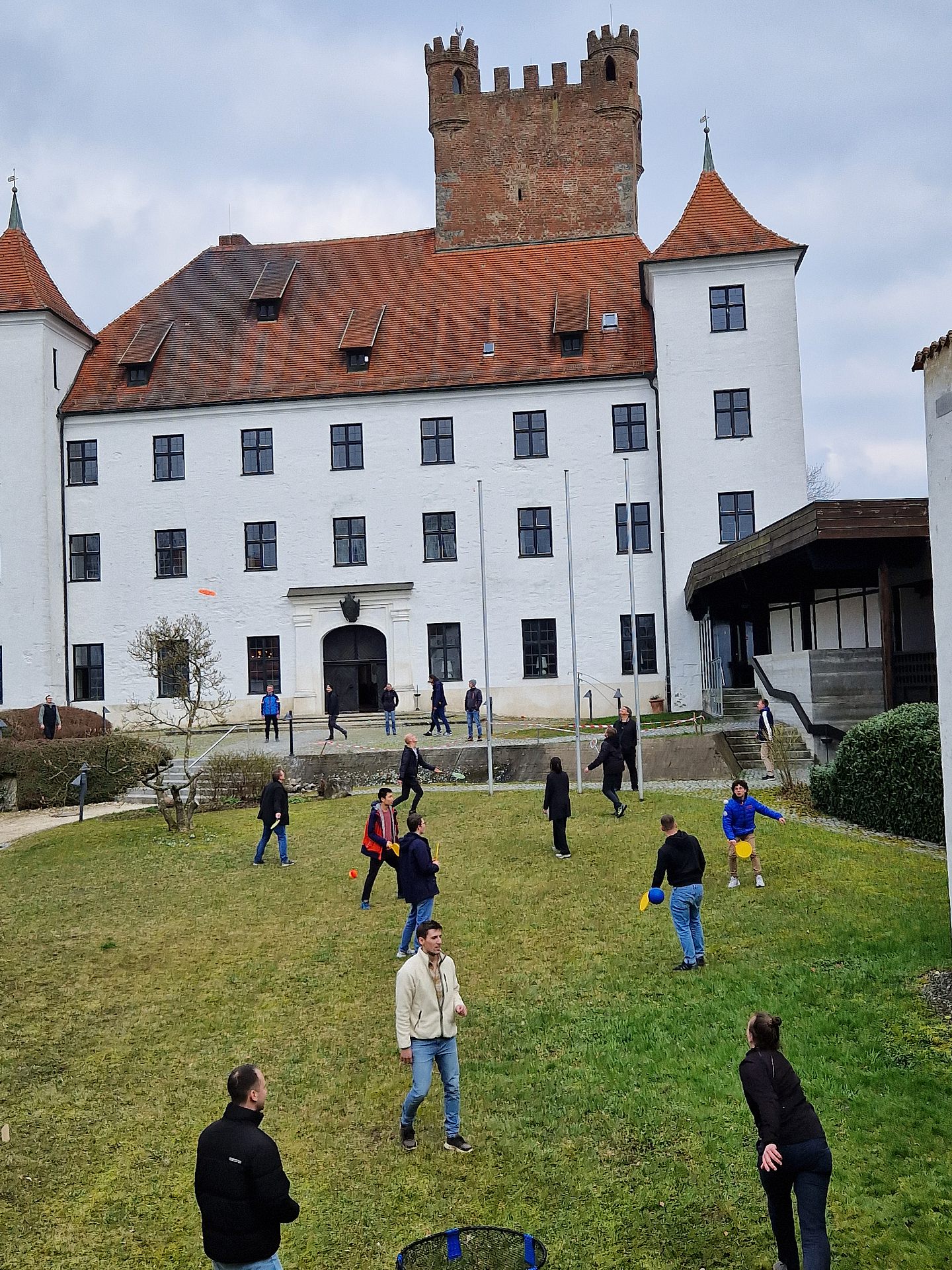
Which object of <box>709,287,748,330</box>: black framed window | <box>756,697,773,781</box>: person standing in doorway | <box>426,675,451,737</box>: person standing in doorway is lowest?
<box>756,697,773,781</box>: person standing in doorway

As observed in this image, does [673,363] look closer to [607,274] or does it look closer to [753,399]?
[753,399]

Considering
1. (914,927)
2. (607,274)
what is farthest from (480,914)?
(607,274)

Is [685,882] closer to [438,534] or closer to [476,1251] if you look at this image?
[476,1251]

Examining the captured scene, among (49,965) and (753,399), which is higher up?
(753,399)

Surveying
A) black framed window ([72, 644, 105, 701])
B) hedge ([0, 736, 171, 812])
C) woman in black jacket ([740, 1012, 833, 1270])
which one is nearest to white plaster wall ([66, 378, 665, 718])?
black framed window ([72, 644, 105, 701])

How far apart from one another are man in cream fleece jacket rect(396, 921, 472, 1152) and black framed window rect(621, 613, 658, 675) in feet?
91.6

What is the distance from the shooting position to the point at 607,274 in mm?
39562

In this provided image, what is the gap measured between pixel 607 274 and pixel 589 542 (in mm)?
10253

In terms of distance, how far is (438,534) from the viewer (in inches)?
1458

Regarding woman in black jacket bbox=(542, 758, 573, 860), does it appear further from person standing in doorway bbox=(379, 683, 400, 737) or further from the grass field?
person standing in doorway bbox=(379, 683, 400, 737)

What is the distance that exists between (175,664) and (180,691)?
13.1 feet

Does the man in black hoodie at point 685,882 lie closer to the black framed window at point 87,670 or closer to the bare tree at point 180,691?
the bare tree at point 180,691

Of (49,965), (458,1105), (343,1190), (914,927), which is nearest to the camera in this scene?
(343,1190)

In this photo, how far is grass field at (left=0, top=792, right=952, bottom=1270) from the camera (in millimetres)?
7324
